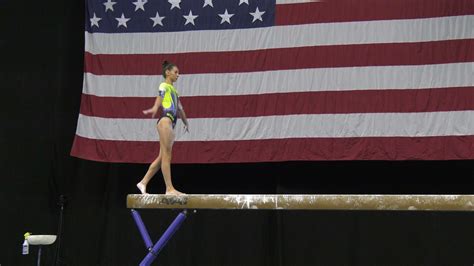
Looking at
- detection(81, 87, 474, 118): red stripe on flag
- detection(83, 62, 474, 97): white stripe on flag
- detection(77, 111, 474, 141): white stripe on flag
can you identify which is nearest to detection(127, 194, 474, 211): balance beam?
detection(77, 111, 474, 141): white stripe on flag

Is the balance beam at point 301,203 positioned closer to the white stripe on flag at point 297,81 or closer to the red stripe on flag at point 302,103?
the red stripe on flag at point 302,103

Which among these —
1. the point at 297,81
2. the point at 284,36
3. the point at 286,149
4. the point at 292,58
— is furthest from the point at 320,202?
the point at 284,36

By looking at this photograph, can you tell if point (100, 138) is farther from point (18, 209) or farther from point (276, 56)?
point (276, 56)

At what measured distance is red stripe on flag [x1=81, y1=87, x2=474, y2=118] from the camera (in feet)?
21.6

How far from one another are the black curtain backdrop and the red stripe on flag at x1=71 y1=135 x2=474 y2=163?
56 centimetres

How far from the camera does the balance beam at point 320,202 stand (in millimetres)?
4516

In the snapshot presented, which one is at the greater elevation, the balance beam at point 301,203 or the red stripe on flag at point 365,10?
the red stripe on flag at point 365,10

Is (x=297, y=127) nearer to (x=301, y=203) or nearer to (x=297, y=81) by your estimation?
(x=297, y=81)

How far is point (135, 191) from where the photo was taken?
768 centimetres

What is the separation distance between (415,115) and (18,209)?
5.27m

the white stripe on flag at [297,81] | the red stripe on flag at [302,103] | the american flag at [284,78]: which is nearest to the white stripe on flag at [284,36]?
the american flag at [284,78]

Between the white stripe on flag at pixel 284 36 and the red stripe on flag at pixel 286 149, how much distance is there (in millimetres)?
1175

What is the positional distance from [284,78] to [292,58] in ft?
0.86

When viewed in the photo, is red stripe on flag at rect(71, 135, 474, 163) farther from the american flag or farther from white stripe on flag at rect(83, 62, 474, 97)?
white stripe on flag at rect(83, 62, 474, 97)
